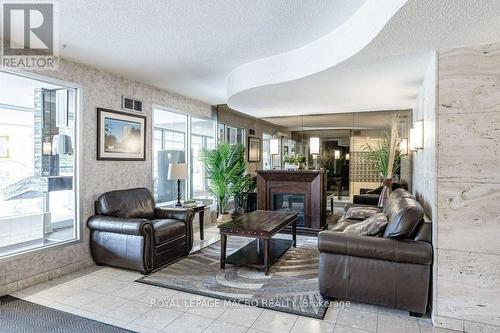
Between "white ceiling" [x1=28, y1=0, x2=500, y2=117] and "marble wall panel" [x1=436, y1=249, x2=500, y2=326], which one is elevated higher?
"white ceiling" [x1=28, y1=0, x2=500, y2=117]

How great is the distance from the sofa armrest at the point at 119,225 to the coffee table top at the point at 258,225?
0.89 meters

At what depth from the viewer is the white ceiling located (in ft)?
7.43

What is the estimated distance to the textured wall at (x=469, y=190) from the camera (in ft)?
7.86

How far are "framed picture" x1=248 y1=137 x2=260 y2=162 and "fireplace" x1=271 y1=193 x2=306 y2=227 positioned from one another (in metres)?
1.90

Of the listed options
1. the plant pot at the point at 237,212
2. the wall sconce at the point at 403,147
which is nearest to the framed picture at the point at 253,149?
the plant pot at the point at 237,212

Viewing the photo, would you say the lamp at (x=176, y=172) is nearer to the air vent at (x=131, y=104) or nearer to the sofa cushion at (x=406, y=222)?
the air vent at (x=131, y=104)

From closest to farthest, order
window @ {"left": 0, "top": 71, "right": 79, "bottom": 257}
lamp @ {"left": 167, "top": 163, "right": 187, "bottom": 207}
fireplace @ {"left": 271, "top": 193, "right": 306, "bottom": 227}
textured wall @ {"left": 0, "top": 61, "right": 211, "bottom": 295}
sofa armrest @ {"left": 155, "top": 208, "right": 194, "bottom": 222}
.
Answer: textured wall @ {"left": 0, "top": 61, "right": 211, "bottom": 295}
window @ {"left": 0, "top": 71, "right": 79, "bottom": 257}
sofa armrest @ {"left": 155, "top": 208, "right": 194, "bottom": 222}
lamp @ {"left": 167, "top": 163, "right": 187, "bottom": 207}
fireplace @ {"left": 271, "top": 193, "right": 306, "bottom": 227}

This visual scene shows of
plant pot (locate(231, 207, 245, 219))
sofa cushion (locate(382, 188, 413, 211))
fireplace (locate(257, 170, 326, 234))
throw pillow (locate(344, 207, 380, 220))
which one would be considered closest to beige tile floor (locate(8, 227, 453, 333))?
sofa cushion (locate(382, 188, 413, 211))

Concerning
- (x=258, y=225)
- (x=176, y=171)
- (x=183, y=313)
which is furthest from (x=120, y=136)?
(x=183, y=313)

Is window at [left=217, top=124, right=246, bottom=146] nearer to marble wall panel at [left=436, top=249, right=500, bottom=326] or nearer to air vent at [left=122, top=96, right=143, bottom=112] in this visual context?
air vent at [left=122, top=96, right=143, bottom=112]

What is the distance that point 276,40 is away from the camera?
3297 mm

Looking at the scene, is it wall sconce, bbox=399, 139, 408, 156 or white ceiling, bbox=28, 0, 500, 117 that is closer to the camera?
white ceiling, bbox=28, 0, 500, 117

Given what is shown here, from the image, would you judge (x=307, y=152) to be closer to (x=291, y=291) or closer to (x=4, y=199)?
(x=291, y=291)

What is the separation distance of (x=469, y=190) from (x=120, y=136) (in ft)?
14.0
